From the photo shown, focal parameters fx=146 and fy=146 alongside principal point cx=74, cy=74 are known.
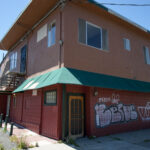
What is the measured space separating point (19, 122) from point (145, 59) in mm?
11786

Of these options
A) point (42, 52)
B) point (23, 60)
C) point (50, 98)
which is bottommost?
point (50, 98)

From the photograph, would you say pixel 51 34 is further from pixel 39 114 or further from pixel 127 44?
pixel 127 44

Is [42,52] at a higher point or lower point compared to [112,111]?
higher

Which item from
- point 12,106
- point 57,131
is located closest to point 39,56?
point 57,131

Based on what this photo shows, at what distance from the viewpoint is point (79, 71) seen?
25.6ft

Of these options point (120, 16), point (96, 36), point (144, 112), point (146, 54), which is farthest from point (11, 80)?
point (146, 54)

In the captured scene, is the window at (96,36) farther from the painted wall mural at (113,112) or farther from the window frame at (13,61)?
the window frame at (13,61)

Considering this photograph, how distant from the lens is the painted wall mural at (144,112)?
11.0 metres

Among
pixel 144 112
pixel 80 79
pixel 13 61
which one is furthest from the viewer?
pixel 13 61

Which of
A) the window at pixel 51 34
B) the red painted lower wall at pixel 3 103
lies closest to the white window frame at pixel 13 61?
the red painted lower wall at pixel 3 103

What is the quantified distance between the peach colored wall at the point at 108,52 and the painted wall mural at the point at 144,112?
2276 mm

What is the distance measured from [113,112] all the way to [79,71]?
3.55 metres

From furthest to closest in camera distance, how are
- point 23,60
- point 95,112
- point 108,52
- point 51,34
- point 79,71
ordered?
point 23,60
point 108,52
point 51,34
point 95,112
point 79,71

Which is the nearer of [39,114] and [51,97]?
[51,97]
